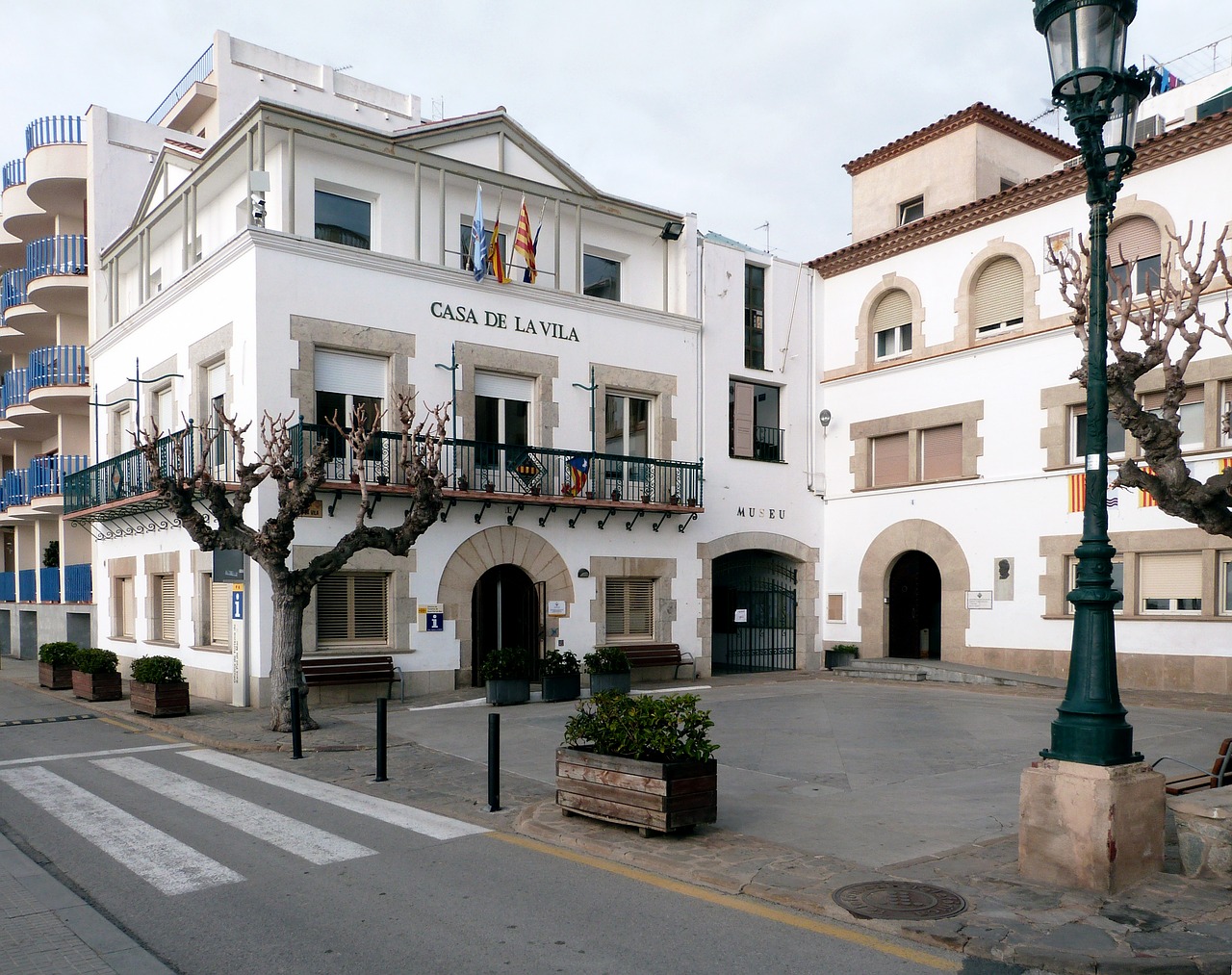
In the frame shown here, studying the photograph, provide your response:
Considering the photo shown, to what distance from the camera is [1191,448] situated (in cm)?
1819

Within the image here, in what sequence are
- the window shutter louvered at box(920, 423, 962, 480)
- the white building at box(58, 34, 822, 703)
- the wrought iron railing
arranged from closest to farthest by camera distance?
the wrought iron railing
the white building at box(58, 34, 822, 703)
the window shutter louvered at box(920, 423, 962, 480)

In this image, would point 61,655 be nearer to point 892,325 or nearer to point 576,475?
point 576,475

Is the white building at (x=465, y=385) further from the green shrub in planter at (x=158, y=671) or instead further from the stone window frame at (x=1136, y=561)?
the stone window frame at (x=1136, y=561)

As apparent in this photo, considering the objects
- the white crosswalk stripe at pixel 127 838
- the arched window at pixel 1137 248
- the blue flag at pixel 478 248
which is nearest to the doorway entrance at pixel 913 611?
the arched window at pixel 1137 248

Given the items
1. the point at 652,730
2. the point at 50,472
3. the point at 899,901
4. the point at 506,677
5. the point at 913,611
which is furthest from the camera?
the point at 50,472

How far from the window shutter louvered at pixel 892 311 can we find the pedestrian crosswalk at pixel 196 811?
17.2 metres

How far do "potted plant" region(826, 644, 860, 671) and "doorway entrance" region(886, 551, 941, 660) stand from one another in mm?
965

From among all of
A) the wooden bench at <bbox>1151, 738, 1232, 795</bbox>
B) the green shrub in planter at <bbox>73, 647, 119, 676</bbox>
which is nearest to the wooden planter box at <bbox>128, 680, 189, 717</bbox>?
the green shrub in planter at <bbox>73, 647, 119, 676</bbox>

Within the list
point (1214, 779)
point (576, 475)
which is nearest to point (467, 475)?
point (576, 475)

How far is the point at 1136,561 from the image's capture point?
18.9 metres

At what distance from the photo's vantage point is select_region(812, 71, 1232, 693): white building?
18.2 m

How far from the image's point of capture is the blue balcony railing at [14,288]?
2967 centimetres

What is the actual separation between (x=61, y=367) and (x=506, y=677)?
1784cm

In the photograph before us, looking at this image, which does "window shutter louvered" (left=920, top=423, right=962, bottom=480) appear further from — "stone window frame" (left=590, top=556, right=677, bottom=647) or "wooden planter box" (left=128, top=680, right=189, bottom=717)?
"wooden planter box" (left=128, top=680, right=189, bottom=717)
